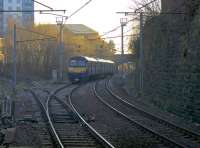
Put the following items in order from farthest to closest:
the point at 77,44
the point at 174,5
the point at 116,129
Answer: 1. the point at 77,44
2. the point at 174,5
3. the point at 116,129

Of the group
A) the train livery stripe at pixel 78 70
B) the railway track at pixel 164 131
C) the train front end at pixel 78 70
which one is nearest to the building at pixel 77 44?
the train front end at pixel 78 70

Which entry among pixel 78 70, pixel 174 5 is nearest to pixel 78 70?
pixel 78 70

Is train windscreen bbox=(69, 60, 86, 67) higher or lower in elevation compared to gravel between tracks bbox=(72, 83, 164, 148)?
higher

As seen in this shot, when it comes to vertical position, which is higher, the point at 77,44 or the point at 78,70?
the point at 77,44

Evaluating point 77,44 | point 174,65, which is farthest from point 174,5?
point 77,44

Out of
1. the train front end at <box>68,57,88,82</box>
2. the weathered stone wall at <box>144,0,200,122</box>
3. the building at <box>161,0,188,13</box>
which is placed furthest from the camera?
the train front end at <box>68,57,88,82</box>

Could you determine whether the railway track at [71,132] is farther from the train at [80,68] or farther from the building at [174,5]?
the train at [80,68]

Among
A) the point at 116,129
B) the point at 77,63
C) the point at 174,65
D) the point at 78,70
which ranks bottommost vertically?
the point at 116,129

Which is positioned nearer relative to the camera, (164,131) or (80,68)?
(164,131)

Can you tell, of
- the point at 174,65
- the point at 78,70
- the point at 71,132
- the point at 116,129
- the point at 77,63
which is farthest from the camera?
the point at 77,63

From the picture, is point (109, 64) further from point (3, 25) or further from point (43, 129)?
point (3, 25)

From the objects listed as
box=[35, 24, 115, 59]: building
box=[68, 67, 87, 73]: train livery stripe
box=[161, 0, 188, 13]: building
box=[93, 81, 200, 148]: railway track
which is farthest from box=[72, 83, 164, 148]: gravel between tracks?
box=[35, 24, 115, 59]: building

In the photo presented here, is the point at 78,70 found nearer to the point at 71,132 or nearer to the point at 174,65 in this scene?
the point at 174,65

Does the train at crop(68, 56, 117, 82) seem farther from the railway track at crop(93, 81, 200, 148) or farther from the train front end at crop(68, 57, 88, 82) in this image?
the railway track at crop(93, 81, 200, 148)
